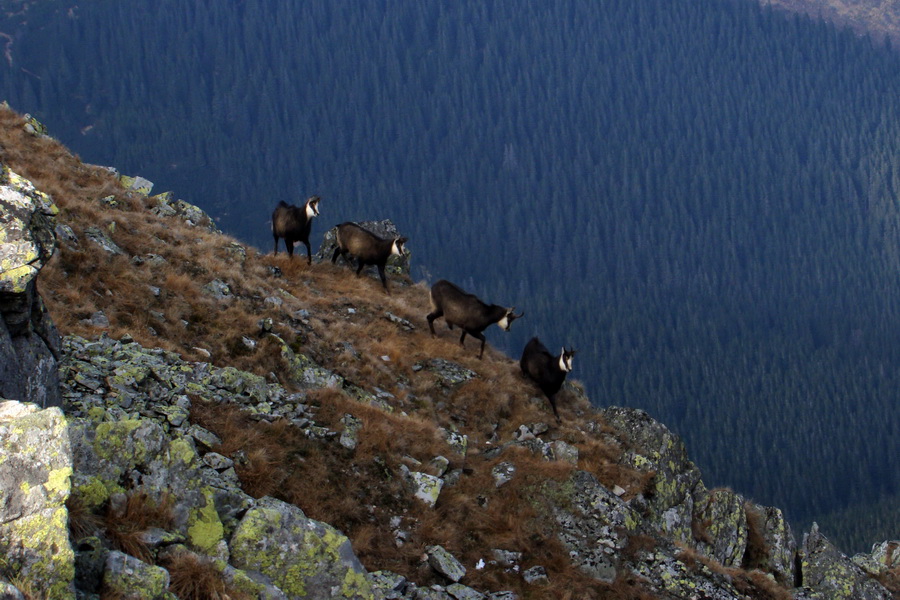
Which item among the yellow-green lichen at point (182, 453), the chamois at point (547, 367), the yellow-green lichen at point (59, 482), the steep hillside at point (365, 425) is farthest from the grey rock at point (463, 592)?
the chamois at point (547, 367)

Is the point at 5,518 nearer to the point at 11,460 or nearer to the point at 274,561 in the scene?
the point at 11,460

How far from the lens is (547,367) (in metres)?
26.3

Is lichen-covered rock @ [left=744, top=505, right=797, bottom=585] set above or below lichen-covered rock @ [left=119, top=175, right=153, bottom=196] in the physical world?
below

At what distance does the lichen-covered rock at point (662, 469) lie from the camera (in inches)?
903

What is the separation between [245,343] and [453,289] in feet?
33.1

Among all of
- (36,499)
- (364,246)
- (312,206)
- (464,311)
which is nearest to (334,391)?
(36,499)

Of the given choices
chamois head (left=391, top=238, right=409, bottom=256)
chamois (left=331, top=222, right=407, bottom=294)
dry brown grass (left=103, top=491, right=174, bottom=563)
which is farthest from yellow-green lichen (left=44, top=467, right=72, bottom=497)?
chamois (left=331, top=222, right=407, bottom=294)

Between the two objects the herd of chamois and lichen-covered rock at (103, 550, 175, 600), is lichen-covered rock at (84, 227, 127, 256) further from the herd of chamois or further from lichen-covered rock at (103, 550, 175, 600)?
lichen-covered rock at (103, 550, 175, 600)

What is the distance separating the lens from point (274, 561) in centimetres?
1055

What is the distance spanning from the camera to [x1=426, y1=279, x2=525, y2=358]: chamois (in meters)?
27.7

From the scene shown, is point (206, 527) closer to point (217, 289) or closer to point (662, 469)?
point (217, 289)

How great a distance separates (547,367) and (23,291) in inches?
726

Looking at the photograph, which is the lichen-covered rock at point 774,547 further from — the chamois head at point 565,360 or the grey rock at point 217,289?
the grey rock at point 217,289

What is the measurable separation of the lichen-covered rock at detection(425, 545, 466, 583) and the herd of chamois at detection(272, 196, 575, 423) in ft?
37.3
